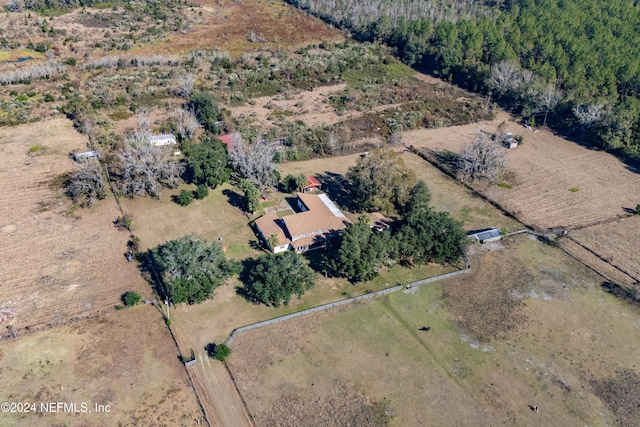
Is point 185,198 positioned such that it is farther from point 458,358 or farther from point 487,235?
point 458,358

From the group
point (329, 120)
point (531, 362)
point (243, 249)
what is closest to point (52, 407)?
point (243, 249)

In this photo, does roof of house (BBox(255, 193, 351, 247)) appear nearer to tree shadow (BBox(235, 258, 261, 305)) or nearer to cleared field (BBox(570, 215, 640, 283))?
tree shadow (BBox(235, 258, 261, 305))

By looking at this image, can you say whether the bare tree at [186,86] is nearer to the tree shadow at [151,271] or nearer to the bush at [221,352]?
the tree shadow at [151,271]

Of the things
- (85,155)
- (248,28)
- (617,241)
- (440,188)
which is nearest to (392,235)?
(440,188)

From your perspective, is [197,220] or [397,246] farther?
[197,220]

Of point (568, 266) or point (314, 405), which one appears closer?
point (314, 405)

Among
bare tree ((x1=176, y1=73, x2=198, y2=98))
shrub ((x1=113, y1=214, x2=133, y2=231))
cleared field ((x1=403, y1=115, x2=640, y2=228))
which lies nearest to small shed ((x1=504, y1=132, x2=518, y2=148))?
cleared field ((x1=403, y1=115, x2=640, y2=228))

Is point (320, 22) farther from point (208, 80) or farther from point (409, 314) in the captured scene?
point (409, 314)
